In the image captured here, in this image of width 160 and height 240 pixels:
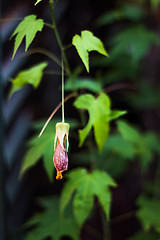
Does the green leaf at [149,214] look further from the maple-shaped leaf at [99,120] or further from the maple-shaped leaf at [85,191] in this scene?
the maple-shaped leaf at [99,120]

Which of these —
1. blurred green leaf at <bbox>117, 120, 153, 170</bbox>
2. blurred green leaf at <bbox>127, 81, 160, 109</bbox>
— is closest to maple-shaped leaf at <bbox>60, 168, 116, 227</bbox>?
blurred green leaf at <bbox>117, 120, 153, 170</bbox>

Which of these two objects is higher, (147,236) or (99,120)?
(99,120)

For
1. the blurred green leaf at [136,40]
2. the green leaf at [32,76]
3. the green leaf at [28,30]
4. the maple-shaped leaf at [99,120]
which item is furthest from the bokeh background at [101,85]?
the green leaf at [28,30]

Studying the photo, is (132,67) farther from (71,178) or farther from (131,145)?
(71,178)

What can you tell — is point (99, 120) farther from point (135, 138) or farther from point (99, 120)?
point (135, 138)

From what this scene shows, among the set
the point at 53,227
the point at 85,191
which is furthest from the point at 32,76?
the point at 53,227

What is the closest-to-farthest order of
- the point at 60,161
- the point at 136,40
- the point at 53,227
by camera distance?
the point at 60,161 → the point at 53,227 → the point at 136,40

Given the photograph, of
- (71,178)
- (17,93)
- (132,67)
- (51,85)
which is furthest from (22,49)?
(71,178)

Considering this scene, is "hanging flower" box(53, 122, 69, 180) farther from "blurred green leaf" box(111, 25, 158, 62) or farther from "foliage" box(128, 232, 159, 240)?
"blurred green leaf" box(111, 25, 158, 62)
